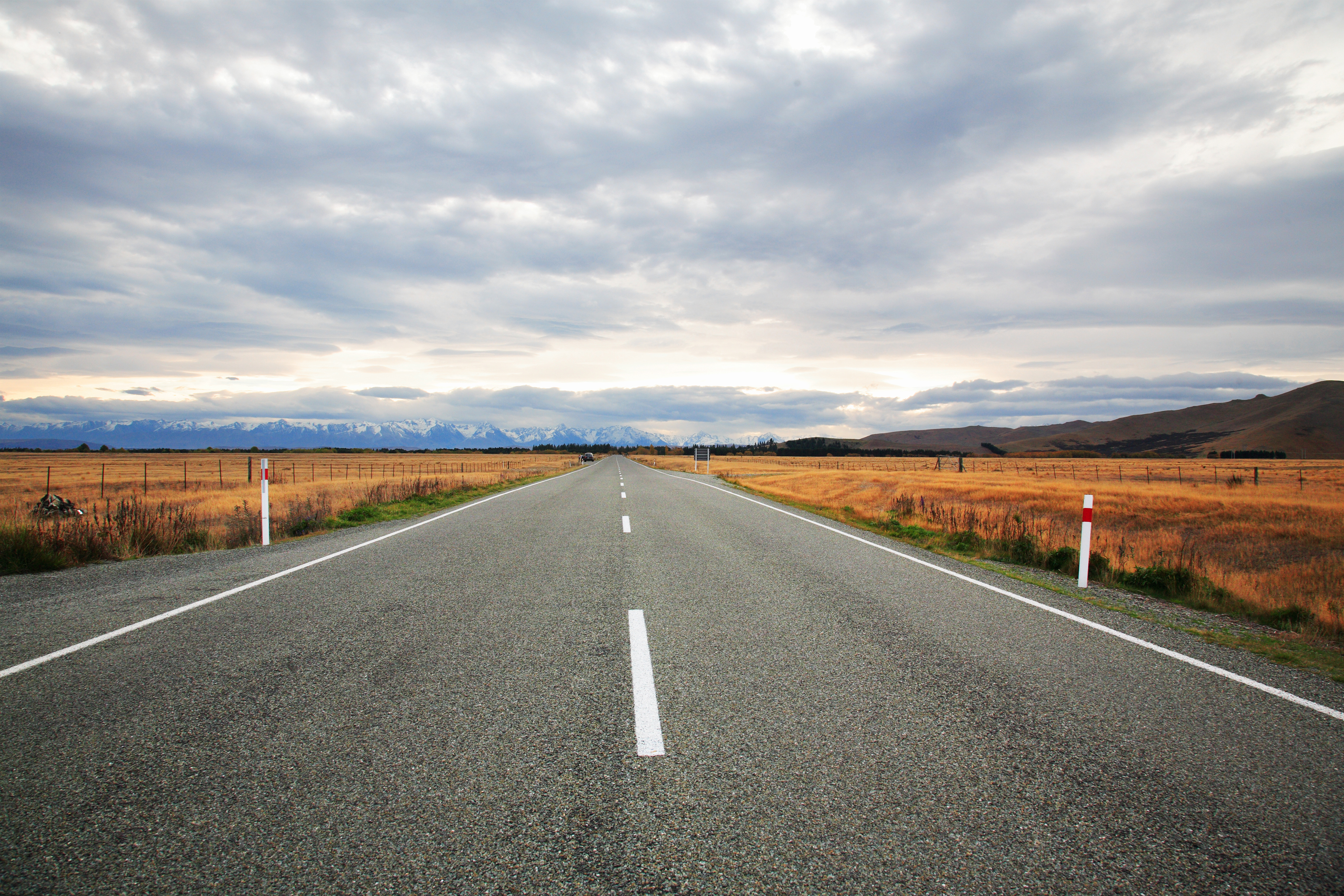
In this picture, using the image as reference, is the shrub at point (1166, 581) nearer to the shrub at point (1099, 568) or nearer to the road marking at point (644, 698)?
the shrub at point (1099, 568)

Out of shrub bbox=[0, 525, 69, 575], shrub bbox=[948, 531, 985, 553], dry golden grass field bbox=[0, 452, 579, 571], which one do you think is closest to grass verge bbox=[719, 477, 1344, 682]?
shrub bbox=[948, 531, 985, 553]

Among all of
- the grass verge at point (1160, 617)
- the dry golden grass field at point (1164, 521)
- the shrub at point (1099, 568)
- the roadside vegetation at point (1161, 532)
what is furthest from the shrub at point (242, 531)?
the shrub at point (1099, 568)

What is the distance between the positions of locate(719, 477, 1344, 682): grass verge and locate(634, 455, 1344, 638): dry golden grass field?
35 centimetres

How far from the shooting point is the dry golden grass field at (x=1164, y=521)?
8.91 m

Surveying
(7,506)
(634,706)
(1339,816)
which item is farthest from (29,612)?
(7,506)

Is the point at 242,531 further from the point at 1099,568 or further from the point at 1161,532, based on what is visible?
the point at 1161,532

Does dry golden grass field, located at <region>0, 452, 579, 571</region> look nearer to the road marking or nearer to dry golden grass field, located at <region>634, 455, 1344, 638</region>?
the road marking

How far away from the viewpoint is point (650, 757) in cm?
319

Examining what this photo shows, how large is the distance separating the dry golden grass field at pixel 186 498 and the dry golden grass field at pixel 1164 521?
13932 millimetres

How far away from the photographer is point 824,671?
4477 millimetres

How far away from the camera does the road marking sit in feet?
10.9

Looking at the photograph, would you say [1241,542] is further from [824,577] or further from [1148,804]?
[1148,804]

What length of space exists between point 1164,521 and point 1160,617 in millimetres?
18560

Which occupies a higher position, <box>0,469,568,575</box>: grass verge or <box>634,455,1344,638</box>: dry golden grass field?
<box>0,469,568,575</box>: grass verge
